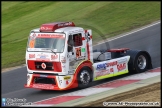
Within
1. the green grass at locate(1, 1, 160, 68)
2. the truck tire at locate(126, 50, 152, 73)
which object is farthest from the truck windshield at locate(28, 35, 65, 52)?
the green grass at locate(1, 1, 160, 68)

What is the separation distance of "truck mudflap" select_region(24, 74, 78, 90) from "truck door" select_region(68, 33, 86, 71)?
42 cm

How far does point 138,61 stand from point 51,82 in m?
3.60

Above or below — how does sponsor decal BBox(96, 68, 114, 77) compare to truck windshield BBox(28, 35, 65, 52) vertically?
below

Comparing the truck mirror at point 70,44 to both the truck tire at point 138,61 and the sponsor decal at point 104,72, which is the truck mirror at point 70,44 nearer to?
the sponsor decal at point 104,72

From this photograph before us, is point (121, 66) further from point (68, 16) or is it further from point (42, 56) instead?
point (68, 16)

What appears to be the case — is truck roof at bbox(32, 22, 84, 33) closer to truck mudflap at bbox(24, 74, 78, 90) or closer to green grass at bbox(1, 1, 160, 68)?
truck mudflap at bbox(24, 74, 78, 90)

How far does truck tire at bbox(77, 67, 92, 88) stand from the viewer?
49.7 ft

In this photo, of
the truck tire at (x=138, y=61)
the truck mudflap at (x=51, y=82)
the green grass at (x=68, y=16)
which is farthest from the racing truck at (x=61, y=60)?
the green grass at (x=68, y=16)

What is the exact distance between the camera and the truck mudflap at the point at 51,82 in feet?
48.6

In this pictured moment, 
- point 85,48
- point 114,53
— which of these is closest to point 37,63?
point 85,48

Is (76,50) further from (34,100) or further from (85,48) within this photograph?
(34,100)

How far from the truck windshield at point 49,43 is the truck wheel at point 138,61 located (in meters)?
3.15

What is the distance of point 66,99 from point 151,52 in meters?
6.80

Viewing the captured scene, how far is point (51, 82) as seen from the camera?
1523 centimetres
